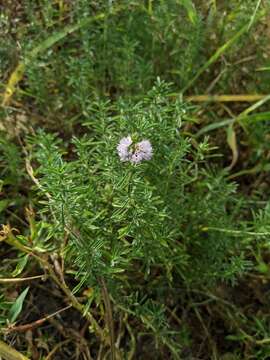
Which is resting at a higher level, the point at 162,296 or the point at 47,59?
the point at 47,59

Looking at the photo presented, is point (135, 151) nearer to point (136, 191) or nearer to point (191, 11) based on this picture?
point (136, 191)

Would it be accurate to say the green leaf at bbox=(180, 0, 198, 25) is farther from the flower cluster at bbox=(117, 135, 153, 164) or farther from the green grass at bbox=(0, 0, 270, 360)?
the flower cluster at bbox=(117, 135, 153, 164)

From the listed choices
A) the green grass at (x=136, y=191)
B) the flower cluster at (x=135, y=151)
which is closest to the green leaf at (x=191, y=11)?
the green grass at (x=136, y=191)

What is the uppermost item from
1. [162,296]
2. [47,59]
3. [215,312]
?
[47,59]

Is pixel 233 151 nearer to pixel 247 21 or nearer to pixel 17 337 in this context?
pixel 247 21

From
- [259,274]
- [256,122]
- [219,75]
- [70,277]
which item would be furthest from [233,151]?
[70,277]

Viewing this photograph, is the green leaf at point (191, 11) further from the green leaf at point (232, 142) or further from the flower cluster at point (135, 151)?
the flower cluster at point (135, 151)

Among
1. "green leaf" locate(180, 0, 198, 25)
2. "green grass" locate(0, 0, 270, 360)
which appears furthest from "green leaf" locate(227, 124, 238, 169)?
"green leaf" locate(180, 0, 198, 25)

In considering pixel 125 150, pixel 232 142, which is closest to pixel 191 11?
pixel 232 142
